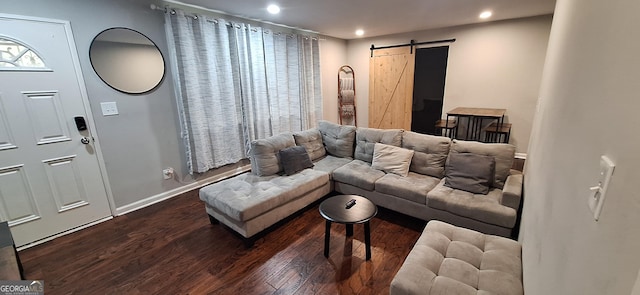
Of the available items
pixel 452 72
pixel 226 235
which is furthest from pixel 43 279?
pixel 452 72

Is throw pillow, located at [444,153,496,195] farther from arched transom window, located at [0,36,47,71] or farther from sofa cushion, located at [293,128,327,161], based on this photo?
arched transom window, located at [0,36,47,71]

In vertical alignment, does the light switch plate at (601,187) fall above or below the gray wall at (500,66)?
below

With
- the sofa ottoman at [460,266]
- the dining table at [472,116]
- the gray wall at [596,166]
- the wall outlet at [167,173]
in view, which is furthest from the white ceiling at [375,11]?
the sofa ottoman at [460,266]

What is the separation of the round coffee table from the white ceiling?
7.64ft

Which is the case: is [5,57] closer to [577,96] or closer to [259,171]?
[259,171]

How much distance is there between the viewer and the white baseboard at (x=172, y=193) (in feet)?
9.73

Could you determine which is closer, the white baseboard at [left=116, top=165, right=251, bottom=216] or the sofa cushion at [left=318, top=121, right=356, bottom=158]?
the white baseboard at [left=116, top=165, right=251, bottom=216]

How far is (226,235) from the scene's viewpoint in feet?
8.17

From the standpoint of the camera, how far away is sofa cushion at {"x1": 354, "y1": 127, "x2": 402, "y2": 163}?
305 cm

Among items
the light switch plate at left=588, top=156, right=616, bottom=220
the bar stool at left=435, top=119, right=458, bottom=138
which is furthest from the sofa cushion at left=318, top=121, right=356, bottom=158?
the light switch plate at left=588, top=156, right=616, bottom=220

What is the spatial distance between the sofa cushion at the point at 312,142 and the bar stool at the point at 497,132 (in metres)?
2.80

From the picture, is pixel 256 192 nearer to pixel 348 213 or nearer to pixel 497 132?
pixel 348 213

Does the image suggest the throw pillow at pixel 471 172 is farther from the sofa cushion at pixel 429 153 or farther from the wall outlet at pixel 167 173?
the wall outlet at pixel 167 173

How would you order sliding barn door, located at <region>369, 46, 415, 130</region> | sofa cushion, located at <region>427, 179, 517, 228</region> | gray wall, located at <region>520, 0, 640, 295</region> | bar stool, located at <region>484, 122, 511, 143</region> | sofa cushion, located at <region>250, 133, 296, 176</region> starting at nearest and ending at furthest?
1. gray wall, located at <region>520, 0, 640, 295</region>
2. sofa cushion, located at <region>427, 179, 517, 228</region>
3. sofa cushion, located at <region>250, 133, 296, 176</region>
4. bar stool, located at <region>484, 122, 511, 143</region>
5. sliding barn door, located at <region>369, 46, 415, 130</region>
